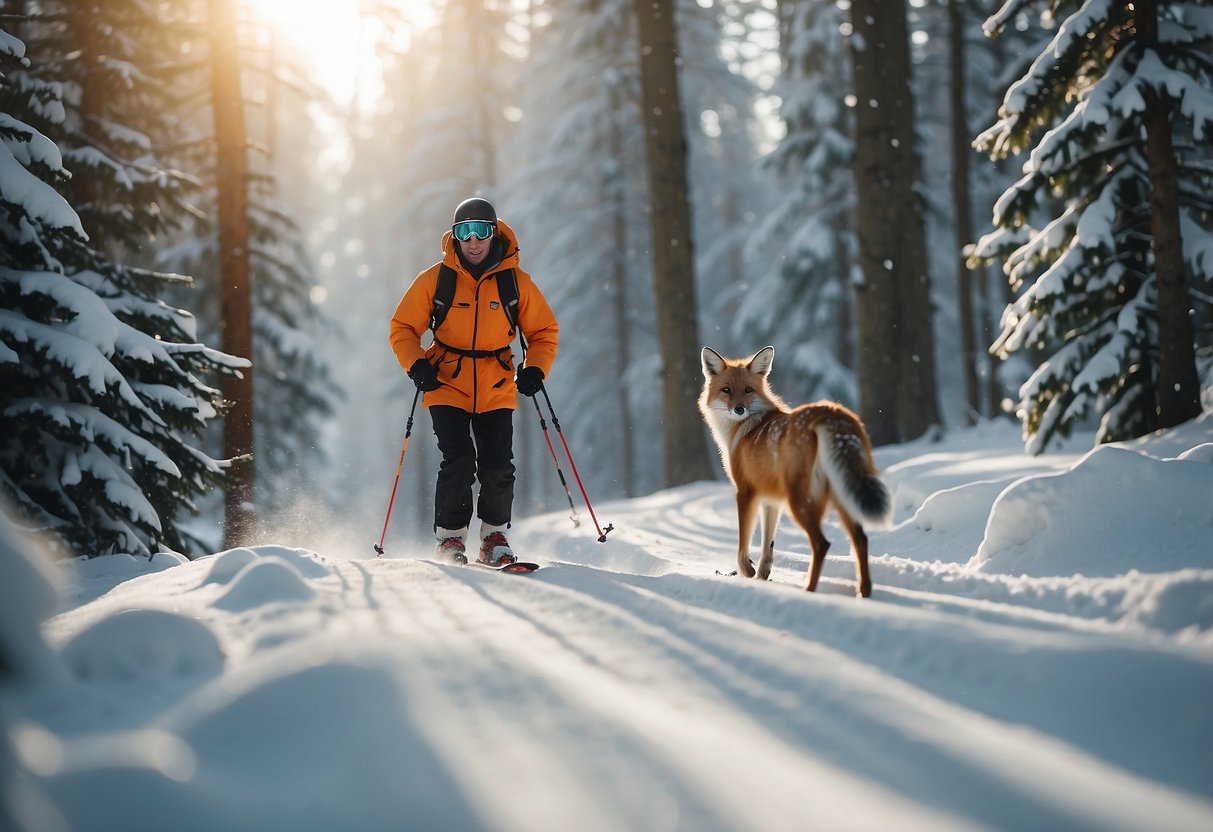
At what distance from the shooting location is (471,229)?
19.2 ft

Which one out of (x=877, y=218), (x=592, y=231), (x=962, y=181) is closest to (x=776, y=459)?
(x=877, y=218)

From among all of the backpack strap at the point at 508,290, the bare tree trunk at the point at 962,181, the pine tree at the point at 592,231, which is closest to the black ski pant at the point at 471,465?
the backpack strap at the point at 508,290

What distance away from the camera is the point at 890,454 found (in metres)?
10.7

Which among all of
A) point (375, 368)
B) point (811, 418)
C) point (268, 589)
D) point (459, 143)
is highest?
point (459, 143)

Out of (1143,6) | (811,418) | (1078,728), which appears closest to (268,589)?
(811,418)

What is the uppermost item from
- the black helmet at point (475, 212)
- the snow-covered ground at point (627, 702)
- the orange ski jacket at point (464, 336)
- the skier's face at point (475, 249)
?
the black helmet at point (475, 212)

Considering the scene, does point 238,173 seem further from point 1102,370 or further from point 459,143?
point 459,143

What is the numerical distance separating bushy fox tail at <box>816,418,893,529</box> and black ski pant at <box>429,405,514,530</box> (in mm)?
2902

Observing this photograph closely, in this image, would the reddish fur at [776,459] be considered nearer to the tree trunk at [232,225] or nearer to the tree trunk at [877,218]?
the tree trunk at [877,218]

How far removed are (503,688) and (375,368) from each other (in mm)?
39382

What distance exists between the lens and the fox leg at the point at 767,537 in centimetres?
494

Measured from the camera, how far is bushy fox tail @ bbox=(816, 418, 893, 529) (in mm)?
3668

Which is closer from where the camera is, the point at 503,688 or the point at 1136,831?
the point at 1136,831

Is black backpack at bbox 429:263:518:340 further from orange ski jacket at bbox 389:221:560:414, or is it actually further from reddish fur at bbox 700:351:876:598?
reddish fur at bbox 700:351:876:598
